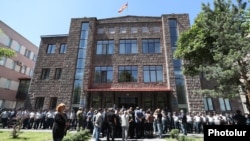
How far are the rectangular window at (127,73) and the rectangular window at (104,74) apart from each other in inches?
44.0

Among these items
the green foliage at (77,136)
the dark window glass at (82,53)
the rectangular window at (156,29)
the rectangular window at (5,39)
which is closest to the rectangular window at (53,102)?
the dark window glass at (82,53)

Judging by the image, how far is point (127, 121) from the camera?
33.0ft

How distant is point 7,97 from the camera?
88.6 feet

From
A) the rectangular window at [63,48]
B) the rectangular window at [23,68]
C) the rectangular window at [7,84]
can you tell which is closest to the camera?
the rectangular window at [63,48]

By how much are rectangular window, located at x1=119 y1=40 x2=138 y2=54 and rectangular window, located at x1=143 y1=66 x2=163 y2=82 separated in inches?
108

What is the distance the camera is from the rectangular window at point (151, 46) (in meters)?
21.7

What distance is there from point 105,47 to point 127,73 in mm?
4581

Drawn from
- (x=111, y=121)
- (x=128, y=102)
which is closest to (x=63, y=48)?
(x=128, y=102)

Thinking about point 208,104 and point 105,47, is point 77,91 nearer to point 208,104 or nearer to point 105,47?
point 105,47

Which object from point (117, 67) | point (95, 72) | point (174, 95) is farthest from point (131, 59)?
point (174, 95)

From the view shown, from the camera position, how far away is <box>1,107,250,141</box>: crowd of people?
32.6 ft

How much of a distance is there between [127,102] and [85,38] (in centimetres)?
989

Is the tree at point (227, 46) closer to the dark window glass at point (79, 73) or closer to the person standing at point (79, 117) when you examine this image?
the person standing at point (79, 117)

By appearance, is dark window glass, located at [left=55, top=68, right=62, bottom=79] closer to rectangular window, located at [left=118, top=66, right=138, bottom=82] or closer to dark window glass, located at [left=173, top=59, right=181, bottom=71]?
rectangular window, located at [left=118, top=66, right=138, bottom=82]
